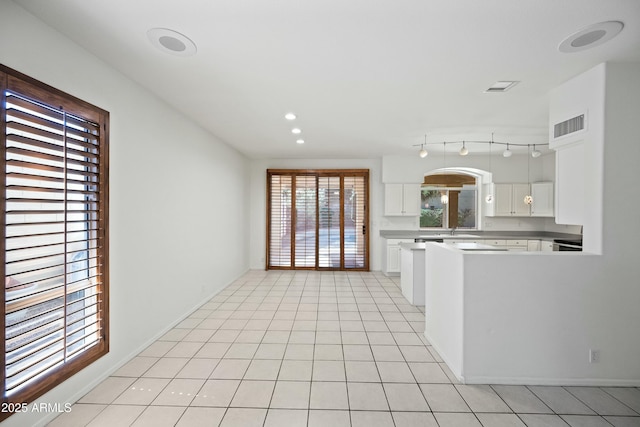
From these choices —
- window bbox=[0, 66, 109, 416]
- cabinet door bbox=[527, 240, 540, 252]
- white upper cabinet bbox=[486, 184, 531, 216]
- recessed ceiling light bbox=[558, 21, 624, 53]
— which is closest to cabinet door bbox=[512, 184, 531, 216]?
white upper cabinet bbox=[486, 184, 531, 216]

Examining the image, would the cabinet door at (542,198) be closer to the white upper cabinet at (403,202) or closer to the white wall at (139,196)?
the white upper cabinet at (403,202)

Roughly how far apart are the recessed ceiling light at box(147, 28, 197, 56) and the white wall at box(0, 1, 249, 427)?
0.66 m

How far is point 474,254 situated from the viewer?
245cm

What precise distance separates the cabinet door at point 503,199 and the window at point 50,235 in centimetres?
710

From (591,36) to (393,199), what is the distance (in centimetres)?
464

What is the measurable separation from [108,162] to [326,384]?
2.67 meters

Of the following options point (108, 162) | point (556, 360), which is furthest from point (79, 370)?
point (556, 360)

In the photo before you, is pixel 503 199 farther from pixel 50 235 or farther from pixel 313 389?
pixel 50 235

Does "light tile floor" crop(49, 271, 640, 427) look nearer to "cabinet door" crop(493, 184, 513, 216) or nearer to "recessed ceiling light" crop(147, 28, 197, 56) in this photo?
"recessed ceiling light" crop(147, 28, 197, 56)

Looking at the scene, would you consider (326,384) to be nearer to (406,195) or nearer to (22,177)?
(22,177)

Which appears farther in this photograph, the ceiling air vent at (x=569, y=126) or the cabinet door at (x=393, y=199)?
the cabinet door at (x=393, y=199)

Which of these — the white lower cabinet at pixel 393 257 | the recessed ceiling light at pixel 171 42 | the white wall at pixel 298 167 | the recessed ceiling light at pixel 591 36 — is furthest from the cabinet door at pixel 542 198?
the recessed ceiling light at pixel 171 42

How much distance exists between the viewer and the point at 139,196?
288 centimetres

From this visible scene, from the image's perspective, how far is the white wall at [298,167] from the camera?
679 centimetres
